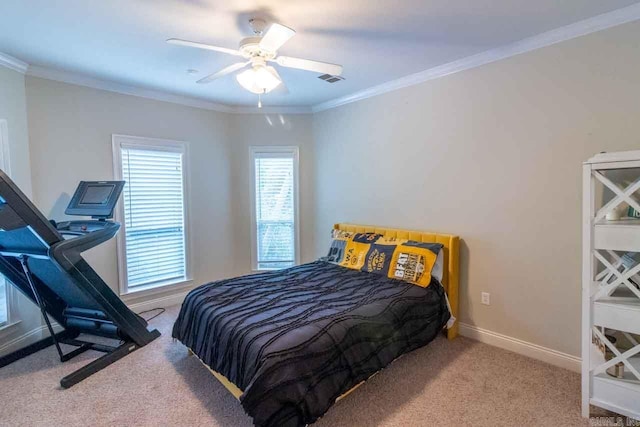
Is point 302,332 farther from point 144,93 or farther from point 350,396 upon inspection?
point 144,93

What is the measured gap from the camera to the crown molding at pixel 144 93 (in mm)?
3098

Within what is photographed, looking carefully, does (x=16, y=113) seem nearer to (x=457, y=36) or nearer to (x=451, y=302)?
(x=457, y=36)

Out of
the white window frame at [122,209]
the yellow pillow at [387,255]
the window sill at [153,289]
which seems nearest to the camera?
the yellow pillow at [387,255]

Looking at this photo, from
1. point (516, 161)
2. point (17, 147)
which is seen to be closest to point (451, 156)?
point (516, 161)

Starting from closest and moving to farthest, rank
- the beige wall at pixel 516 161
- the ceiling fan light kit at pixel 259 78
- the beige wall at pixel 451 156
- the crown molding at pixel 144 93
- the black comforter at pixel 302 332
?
the black comforter at pixel 302 332, the ceiling fan light kit at pixel 259 78, the beige wall at pixel 516 161, the beige wall at pixel 451 156, the crown molding at pixel 144 93

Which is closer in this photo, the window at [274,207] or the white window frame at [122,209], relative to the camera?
the white window frame at [122,209]

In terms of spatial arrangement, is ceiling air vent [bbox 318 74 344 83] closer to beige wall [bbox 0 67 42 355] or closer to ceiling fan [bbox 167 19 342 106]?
ceiling fan [bbox 167 19 342 106]

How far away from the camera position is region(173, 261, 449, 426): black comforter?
1726mm

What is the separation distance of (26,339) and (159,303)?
1.23 m

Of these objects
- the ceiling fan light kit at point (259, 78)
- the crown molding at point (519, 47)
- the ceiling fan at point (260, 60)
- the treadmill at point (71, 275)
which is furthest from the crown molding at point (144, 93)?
the ceiling fan light kit at point (259, 78)

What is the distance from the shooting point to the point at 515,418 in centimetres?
199

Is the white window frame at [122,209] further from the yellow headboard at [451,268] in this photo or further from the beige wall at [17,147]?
the yellow headboard at [451,268]

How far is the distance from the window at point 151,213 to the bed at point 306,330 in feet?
4.82

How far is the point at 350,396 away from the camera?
7.39 feet
